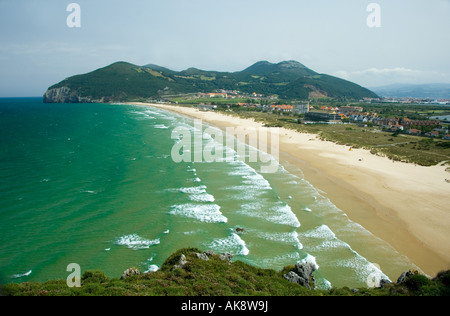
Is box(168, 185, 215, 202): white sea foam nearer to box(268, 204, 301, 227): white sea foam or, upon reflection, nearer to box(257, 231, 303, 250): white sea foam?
box(268, 204, 301, 227): white sea foam

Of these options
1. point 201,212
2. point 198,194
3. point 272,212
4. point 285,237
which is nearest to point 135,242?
point 201,212

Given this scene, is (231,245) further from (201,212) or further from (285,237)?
(201,212)

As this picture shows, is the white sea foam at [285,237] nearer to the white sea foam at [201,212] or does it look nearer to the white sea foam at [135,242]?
the white sea foam at [201,212]

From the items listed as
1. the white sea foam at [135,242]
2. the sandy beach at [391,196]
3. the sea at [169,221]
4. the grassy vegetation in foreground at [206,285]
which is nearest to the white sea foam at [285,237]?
the sea at [169,221]

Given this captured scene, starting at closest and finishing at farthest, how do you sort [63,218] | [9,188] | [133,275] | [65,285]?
[65,285] < [133,275] < [63,218] < [9,188]

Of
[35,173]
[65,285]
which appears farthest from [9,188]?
[65,285]

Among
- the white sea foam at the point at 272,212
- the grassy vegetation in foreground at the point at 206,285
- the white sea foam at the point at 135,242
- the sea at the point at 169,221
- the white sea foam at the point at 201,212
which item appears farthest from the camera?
the white sea foam at the point at 201,212
